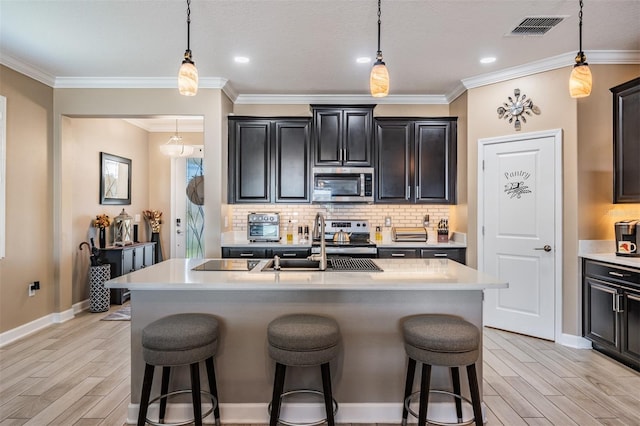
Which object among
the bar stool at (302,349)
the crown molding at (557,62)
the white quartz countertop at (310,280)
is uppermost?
the crown molding at (557,62)

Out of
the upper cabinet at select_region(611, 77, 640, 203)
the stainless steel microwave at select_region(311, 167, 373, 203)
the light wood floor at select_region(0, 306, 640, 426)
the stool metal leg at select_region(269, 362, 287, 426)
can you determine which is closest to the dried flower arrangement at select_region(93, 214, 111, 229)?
the light wood floor at select_region(0, 306, 640, 426)

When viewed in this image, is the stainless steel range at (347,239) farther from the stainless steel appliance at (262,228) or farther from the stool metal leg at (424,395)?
the stool metal leg at (424,395)

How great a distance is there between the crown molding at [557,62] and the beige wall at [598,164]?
7 cm

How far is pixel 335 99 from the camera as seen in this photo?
5.00 meters

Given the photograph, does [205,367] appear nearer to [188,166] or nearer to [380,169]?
[380,169]

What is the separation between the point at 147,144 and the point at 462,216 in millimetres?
5404

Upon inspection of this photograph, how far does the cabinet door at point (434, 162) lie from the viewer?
481cm

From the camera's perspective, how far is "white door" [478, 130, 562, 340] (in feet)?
12.5

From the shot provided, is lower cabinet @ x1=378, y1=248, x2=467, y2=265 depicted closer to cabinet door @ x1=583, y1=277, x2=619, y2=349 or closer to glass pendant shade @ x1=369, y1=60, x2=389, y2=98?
cabinet door @ x1=583, y1=277, x2=619, y2=349

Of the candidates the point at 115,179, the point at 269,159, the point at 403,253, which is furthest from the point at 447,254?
the point at 115,179

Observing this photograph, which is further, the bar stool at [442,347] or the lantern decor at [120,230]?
the lantern decor at [120,230]

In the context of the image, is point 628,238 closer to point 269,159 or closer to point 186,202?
point 269,159

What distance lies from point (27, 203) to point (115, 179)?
1639 millimetres

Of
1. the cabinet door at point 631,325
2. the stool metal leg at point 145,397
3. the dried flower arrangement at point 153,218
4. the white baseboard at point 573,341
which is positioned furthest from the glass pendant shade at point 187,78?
the dried flower arrangement at point 153,218
